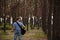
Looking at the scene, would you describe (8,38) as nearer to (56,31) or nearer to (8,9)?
(8,9)

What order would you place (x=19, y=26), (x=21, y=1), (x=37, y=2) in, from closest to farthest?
(x=19, y=26) < (x=37, y=2) < (x=21, y=1)

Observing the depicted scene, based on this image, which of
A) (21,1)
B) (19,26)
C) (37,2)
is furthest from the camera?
(21,1)

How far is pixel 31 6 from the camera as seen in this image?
22.0m

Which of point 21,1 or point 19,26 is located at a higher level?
point 21,1

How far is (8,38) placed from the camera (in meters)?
18.4

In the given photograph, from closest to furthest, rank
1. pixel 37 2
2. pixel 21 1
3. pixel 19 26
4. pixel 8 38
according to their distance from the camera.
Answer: pixel 19 26
pixel 8 38
pixel 37 2
pixel 21 1

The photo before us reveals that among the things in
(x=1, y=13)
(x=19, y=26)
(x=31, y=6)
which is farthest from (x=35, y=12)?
(x=19, y=26)

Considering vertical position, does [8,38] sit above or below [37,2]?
below

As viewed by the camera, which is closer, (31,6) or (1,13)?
(1,13)

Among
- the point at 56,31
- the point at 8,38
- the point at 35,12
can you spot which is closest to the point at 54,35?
the point at 56,31

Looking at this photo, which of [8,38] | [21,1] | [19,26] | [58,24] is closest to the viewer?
[58,24]

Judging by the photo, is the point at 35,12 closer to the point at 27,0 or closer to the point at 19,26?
the point at 27,0

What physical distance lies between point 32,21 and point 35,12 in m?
1.36

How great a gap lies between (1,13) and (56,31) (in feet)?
25.0
